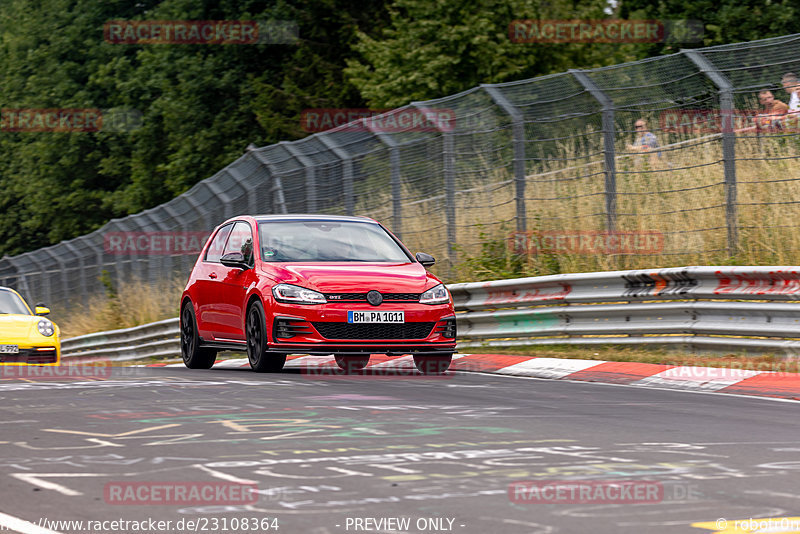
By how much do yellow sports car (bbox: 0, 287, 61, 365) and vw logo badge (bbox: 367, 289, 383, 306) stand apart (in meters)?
6.11

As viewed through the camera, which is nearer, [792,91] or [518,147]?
[792,91]

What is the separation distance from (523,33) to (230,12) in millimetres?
12894

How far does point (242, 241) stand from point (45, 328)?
4442 mm

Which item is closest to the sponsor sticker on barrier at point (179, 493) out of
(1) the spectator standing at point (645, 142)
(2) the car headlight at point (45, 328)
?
(1) the spectator standing at point (645, 142)

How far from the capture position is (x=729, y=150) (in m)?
13.3

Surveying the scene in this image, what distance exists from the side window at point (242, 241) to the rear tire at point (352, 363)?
1561 millimetres

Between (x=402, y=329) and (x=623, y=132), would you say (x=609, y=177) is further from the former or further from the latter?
(x=402, y=329)

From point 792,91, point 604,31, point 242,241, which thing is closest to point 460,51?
point 604,31

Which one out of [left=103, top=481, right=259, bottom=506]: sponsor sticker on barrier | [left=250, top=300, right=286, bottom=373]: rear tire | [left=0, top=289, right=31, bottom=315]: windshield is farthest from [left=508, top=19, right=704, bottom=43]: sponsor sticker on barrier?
[left=103, top=481, right=259, bottom=506]: sponsor sticker on barrier

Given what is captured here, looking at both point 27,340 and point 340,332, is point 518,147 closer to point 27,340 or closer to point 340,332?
point 340,332

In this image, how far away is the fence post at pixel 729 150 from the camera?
13.3 meters

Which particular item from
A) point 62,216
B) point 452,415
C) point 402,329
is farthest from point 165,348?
point 62,216

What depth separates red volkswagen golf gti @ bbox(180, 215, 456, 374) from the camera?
452 inches

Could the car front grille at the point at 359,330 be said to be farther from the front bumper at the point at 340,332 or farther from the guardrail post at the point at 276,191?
the guardrail post at the point at 276,191
